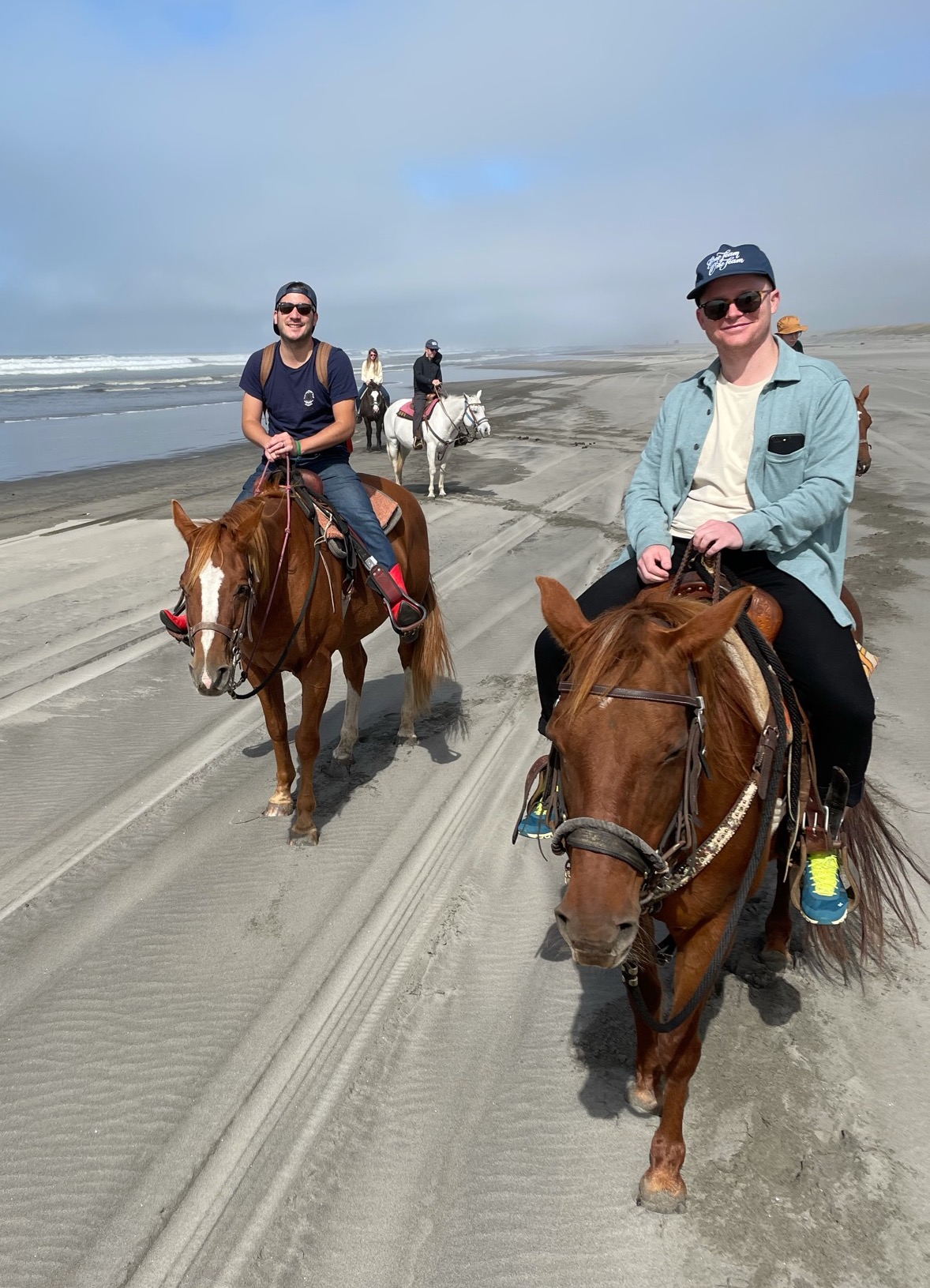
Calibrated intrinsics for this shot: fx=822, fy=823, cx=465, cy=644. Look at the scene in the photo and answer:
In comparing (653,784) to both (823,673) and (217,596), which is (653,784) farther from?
(217,596)

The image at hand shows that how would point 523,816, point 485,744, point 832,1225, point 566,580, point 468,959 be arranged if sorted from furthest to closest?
point 566,580
point 485,744
point 468,959
point 523,816
point 832,1225

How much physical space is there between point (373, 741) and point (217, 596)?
250 centimetres

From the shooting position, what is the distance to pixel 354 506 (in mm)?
5172

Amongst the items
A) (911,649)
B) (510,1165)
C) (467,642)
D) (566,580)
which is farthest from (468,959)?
(566,580)

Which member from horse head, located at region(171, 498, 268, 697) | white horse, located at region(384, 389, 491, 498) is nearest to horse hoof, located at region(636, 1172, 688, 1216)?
horse head, located at region(171, 498, 268, 697)

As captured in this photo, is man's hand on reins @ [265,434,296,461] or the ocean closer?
man's hand on reins @ [265,434,296,461]

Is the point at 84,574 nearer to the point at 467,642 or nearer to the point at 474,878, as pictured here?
the point at 467,642

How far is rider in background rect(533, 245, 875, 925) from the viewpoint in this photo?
275cm

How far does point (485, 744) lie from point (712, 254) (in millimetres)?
3637

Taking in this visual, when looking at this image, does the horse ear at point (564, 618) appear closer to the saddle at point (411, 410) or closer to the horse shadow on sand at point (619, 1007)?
the horse shadow on sand at point (619, 1007)

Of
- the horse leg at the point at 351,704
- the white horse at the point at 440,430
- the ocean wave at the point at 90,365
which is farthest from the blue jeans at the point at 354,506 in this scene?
the ocean wave at the point at 90,365

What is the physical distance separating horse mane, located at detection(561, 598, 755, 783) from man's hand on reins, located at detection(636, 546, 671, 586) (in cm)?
32

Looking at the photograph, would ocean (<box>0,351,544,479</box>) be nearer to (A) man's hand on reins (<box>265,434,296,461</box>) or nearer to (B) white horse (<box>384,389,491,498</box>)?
(B) white horse (<box>384,389,491,498</box>)

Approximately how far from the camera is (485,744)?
19.0 feet
